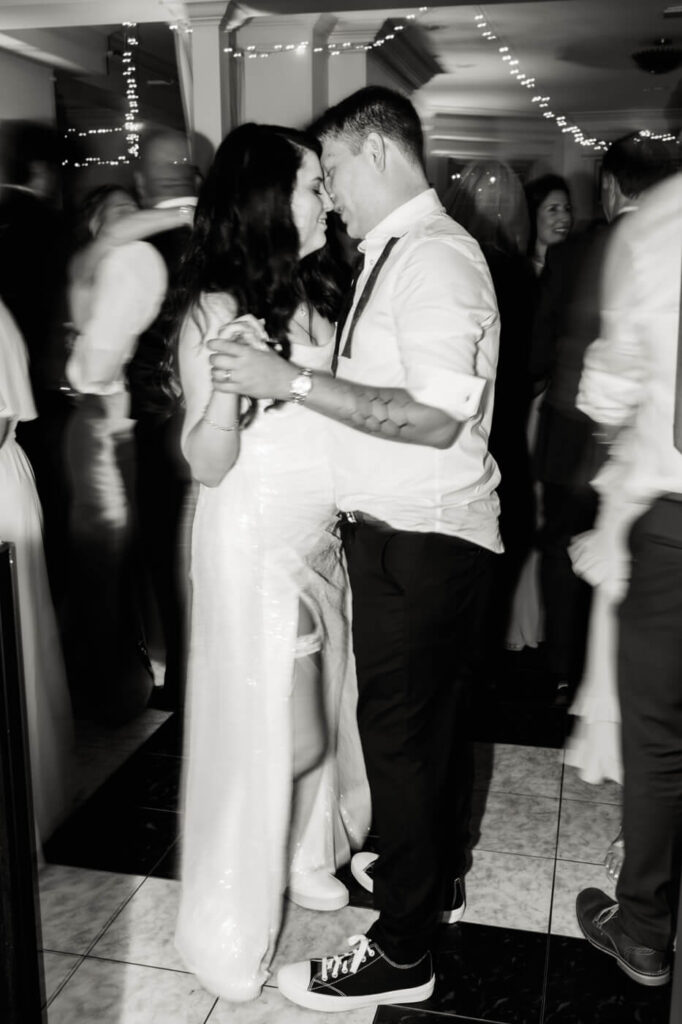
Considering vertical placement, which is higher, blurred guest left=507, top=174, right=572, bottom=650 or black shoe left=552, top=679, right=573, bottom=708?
blurred guest left=507, top=174, right=572, bottom=650

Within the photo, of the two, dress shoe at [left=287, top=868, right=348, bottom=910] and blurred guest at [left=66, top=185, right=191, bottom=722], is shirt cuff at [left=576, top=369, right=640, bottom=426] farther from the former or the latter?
dress shoe at [left=287, top=868, right=348, bottom=910]

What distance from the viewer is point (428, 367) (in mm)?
1324

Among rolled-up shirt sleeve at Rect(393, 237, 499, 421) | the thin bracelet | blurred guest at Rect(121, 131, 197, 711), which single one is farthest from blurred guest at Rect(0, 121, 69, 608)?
rolled-up shirt sleeve at Rect(393, 237, 499, 421)

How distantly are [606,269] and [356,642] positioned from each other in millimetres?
693

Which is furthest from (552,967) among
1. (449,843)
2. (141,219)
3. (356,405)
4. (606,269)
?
(141,219)

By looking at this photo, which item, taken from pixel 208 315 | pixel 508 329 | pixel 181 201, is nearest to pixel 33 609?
pixel 208 315

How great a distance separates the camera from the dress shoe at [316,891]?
5.97 ft

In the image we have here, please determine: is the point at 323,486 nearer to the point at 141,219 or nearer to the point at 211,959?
the point at 141,219

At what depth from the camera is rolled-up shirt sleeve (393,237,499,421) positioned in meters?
1.32

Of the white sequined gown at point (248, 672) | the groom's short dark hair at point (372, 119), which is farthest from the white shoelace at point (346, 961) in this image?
the groom's short dark hair at point (372, 119)

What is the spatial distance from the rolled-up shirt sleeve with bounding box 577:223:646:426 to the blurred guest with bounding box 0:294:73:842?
0.91 m

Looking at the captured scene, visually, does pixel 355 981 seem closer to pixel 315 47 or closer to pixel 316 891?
pixel 316 891

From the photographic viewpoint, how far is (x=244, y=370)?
4.36 ft

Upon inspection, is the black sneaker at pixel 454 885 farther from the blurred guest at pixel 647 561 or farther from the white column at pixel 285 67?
the white column at pixel 285 67
